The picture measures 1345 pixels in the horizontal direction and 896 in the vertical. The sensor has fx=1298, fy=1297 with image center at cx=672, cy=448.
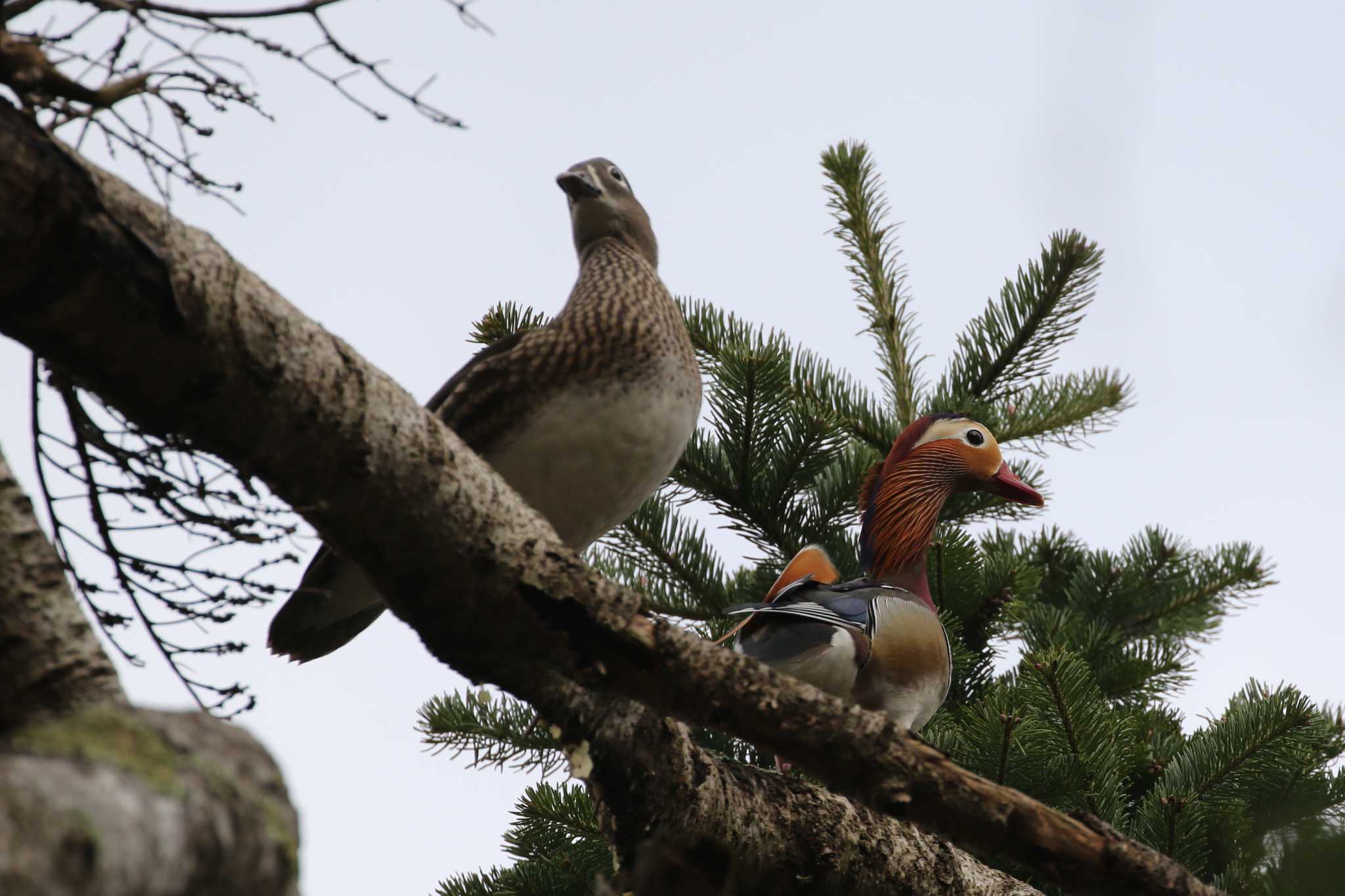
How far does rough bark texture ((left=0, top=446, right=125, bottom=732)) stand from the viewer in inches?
63.4

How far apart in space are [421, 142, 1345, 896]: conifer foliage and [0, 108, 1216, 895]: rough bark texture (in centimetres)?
97

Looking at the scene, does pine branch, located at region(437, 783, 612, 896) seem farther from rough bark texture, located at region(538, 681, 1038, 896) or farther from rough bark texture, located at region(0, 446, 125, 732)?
rough bark texture, located at region(0, 446, 125, 732)

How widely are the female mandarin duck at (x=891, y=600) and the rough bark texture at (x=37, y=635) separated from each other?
1.97 metres

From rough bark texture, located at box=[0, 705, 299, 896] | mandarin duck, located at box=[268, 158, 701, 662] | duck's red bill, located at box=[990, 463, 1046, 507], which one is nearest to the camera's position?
rough bark texture, located at box=[0, 705, 299, 896]

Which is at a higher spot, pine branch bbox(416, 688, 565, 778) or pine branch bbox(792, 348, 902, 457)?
pine branch bbox(792, 348, 902, 457)

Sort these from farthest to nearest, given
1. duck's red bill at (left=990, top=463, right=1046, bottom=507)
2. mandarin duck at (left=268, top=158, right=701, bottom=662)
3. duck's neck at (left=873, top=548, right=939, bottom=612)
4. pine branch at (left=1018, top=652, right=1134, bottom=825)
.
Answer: duck's red bill at (left=990, top=463, right=1046, bottom=507)
duck's neck at (left=873, top=548, right=939, bottom=612)
pine branch at (left=1018, top=652, right=1134, bottom=825)
mandarin duck at (left=268, top=158, right=701, bottom=662)

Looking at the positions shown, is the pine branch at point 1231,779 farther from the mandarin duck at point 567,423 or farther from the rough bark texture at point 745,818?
the mandarin duck at point 567,423

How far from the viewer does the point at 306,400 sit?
6.41 feet

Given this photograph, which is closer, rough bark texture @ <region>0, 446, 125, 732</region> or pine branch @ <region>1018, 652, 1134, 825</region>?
rough bark texture @ <region>0, 446, 125, 732</region>

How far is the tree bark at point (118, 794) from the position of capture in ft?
3.79

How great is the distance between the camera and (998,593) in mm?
4281

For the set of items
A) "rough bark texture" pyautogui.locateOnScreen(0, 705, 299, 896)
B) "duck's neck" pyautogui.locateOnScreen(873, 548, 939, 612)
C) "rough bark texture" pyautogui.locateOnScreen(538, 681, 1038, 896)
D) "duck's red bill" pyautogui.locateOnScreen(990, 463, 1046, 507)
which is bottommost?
"rough bark texture" pyautogui.locateOnScreen(0, 705, 299, 896)

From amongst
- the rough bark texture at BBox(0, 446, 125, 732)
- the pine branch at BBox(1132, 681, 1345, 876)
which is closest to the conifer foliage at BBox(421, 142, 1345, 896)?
the pine branch at BBox(1132, 681, 1345, 876)

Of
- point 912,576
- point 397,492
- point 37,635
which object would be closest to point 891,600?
point 912,576
